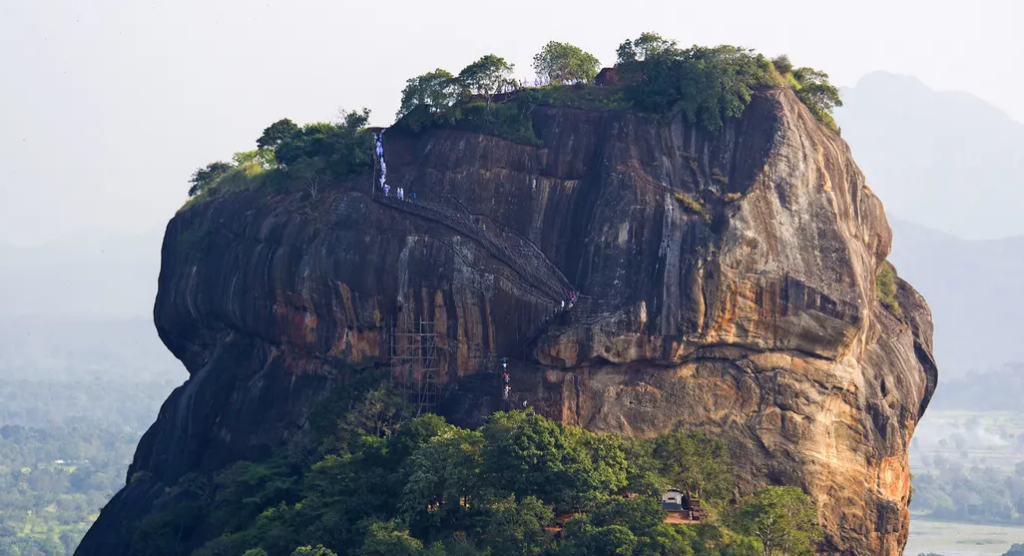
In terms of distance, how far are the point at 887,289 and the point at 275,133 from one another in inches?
984

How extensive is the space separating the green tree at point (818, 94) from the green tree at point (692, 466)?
13061 millimetres

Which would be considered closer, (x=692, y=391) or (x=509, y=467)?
(x=509, y=467)

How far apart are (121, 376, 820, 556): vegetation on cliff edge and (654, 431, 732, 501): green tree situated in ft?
0.13

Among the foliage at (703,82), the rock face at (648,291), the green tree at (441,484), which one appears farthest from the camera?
the foliage at (703,82)

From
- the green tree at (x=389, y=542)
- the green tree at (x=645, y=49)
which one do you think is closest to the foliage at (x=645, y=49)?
the green tree at (x=645, y=49)

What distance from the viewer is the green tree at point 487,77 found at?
52.2 m

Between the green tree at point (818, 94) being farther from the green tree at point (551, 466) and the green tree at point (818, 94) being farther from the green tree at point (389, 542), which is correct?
the green tree at point (389, 542)

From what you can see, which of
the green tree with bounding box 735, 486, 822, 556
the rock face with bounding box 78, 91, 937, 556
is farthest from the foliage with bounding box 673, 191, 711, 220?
the green tree with bounding box 735, 486, 822, 556

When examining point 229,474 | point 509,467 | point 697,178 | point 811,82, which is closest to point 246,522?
point 229,474

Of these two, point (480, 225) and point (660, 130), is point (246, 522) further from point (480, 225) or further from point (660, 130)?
point (660, 130)

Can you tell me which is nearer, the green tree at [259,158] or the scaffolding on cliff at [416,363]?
the scaffolding on cliff at [416,363]

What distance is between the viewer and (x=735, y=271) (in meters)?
45.7

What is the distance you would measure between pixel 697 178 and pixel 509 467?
11.3 m

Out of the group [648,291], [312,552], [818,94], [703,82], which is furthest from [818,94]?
[312,552]
